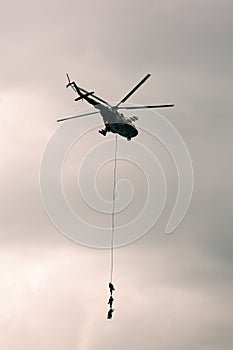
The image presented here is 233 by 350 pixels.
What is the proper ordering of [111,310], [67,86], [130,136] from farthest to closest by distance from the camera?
[130,136] < [67,86] < [111,310]

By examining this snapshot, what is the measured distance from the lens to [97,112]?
461 feet

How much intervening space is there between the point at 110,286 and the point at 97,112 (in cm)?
3285

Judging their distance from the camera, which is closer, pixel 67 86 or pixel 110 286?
pixel 110 286

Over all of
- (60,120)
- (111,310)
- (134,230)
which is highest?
(60,120)

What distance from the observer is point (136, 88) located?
141 m

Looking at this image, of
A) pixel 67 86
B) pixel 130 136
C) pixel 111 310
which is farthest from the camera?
pixel 130 136

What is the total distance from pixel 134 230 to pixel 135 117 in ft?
67.0

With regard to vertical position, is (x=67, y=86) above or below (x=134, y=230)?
above

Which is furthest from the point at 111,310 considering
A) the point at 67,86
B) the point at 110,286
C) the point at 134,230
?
the point at 67,86

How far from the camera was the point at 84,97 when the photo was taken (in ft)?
447

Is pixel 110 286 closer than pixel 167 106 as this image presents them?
Yes

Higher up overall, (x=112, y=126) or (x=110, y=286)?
(x=112, y=126)

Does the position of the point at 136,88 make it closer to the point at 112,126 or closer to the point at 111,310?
the point at 112,126

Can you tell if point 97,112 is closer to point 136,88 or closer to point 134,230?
point 136,88
